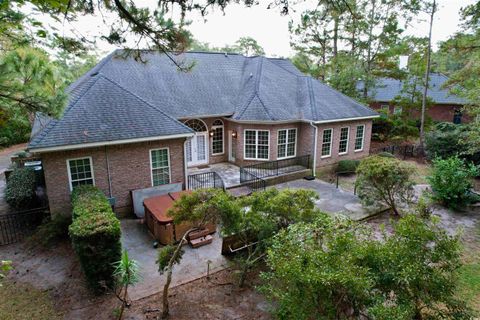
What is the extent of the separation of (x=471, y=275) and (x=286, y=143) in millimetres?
10207

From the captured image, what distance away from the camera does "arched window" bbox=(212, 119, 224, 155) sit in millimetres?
16969

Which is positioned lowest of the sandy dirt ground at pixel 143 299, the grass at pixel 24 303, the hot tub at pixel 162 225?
the grass at pixel 24 303

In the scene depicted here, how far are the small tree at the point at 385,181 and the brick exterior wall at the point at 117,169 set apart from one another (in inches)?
287

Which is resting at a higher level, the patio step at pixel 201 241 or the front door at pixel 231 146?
the front door at pixel 231 146

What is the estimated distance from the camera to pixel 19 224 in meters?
10.5

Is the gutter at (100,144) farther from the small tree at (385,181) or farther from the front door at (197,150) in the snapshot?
the small tree at (385,181)

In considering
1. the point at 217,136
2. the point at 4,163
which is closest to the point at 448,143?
the point at 217,136

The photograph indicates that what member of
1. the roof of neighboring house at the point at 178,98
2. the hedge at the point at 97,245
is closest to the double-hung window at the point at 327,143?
the roof of neighboring house at the point at 178,98

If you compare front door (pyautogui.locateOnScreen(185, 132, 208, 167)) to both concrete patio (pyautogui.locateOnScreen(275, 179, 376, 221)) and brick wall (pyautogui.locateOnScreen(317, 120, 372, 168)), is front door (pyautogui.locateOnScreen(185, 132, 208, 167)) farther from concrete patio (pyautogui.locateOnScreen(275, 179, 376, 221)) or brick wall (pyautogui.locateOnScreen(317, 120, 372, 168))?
brick wall (pyautogui.locateOnScreen(317, 120, 372, 168))

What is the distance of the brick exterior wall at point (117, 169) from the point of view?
1009cm

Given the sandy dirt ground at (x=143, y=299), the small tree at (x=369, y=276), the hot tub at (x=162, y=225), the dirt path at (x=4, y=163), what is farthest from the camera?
the dirt path at (x=4, y=163)

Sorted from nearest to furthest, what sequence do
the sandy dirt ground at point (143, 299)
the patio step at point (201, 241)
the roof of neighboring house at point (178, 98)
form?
1. the sandy dirt ground at point (143, 299)
2. the patio step at point (201, 241)
3. the roof of neighboring house at point (178, 98)

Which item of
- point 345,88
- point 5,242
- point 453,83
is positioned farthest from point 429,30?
point 5,242

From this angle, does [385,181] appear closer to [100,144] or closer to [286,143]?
[286,143]
